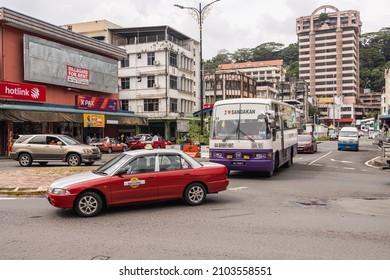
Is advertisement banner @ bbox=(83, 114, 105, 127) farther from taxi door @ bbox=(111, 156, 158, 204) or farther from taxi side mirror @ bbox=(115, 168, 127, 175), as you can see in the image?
taxi side mirror @ bbox=(115, 168, 127, 175)

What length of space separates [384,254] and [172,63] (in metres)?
50.6

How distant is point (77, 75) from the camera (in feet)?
126

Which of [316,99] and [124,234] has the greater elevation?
[316,99]

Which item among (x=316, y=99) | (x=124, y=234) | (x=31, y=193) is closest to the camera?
(x=124, y=234)

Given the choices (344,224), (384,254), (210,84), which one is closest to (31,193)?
(344,224)

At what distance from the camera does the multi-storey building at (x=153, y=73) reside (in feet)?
174

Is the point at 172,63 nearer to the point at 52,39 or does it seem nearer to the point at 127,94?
the point at 127,94

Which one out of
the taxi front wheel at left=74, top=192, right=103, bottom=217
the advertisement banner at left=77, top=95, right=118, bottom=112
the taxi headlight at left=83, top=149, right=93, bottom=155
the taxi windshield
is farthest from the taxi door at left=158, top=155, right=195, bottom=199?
the advertisement banner at left=77, top=95, right=118, bottom=112

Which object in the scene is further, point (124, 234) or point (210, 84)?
point (210, 84)

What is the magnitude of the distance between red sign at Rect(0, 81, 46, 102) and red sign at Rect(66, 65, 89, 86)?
16.1 feet

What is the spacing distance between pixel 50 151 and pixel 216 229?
15.2 meters

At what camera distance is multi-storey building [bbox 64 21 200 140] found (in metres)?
53.2

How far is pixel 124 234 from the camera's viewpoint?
7094mm

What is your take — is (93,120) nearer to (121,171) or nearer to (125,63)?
(125,63)
